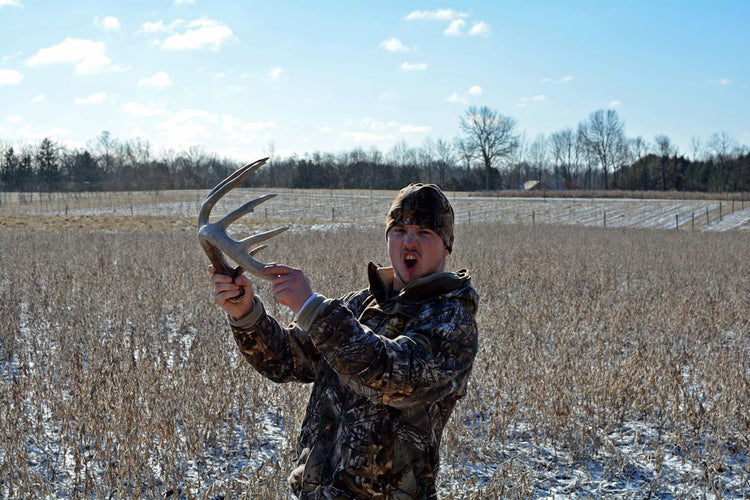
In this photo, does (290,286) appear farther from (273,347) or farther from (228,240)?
(273,347)

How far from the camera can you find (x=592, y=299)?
9688 millimetres

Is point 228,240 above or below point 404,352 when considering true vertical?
above

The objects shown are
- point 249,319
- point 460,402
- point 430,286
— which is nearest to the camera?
point 430,286

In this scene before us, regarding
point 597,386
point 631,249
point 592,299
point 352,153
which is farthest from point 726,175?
point 597,386

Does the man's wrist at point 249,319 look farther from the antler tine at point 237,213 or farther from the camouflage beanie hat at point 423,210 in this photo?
the camouflage beanie hat at point 423,210

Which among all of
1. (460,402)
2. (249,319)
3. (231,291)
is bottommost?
(460,402)

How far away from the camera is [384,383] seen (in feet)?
5.63

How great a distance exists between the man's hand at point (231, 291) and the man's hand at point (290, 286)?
0.29 meters

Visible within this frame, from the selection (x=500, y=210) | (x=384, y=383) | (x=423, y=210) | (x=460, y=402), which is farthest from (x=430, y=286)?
(x=500, y=210)

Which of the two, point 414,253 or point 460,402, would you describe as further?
point 460,402

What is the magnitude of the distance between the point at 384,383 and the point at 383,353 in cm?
9

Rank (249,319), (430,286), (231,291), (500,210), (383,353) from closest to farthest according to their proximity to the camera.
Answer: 1. (383,353)
2. (430,286)
3. (231,291)
4. (249,319)
5. (500,210)

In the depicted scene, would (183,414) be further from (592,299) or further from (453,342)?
(592,299)

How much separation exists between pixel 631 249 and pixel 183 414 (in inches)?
659
